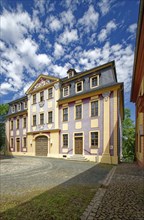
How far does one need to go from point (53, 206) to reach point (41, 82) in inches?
828

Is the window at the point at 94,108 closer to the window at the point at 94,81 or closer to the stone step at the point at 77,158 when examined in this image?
the window at the point at 94,81

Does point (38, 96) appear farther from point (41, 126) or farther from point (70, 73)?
point (70, 73)

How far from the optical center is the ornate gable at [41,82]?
71.7 feet

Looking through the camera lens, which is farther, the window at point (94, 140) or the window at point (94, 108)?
the window at point (94, 108)

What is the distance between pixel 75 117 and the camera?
18.8 metres

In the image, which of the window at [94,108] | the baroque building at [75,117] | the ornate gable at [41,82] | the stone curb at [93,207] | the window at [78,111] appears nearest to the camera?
the stone curb at [93,207]

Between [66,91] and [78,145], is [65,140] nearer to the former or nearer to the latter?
[78,145]

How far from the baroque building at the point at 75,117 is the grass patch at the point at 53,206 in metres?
10.4

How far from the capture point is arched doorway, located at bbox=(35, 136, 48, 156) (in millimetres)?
21672

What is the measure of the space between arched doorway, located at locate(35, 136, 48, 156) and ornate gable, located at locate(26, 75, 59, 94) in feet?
24.8

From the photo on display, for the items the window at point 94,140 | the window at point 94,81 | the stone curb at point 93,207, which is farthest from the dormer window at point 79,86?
the stone curb at point 93,207

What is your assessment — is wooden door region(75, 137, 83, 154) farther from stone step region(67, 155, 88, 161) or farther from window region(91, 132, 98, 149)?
window region(91, 132, 98, 149)

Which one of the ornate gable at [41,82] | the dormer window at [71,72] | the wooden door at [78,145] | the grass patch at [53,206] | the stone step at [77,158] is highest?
the dormer window at [71,72]

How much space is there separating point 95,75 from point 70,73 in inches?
194
